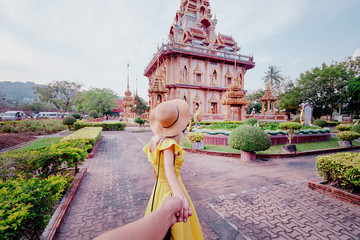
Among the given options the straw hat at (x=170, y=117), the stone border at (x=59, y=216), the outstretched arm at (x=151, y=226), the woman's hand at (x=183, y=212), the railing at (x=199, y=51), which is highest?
the railing at (x=199, y=51)

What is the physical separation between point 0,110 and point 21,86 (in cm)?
10702

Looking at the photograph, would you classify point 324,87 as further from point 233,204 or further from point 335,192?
point 233,204

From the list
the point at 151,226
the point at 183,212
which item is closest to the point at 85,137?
the point at 183,212

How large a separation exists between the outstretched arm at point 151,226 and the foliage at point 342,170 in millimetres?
4412

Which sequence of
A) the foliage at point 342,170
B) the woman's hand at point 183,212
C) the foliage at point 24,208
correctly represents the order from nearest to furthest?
the woman's hand at point 183,212, the foliage at point 24,208, the foliage at point 342,170

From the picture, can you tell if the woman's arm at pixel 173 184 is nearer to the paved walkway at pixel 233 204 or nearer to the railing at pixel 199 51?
the paved walkway at pixel 233 204

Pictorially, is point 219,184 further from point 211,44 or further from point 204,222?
point 211,44

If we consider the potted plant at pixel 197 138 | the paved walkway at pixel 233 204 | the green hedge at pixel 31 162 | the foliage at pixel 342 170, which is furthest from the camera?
the potted plant at pixel 197 138

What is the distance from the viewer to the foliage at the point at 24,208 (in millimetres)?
1609

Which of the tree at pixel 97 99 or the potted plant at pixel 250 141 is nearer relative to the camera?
the potted plant at pixel 250 141

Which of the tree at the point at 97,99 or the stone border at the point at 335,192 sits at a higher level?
the tree at the point at 97,99

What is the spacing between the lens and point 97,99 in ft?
102

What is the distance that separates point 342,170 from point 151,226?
474 centimetres

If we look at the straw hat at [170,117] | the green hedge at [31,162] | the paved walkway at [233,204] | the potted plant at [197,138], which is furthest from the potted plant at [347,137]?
the green hedge at [31,162]
